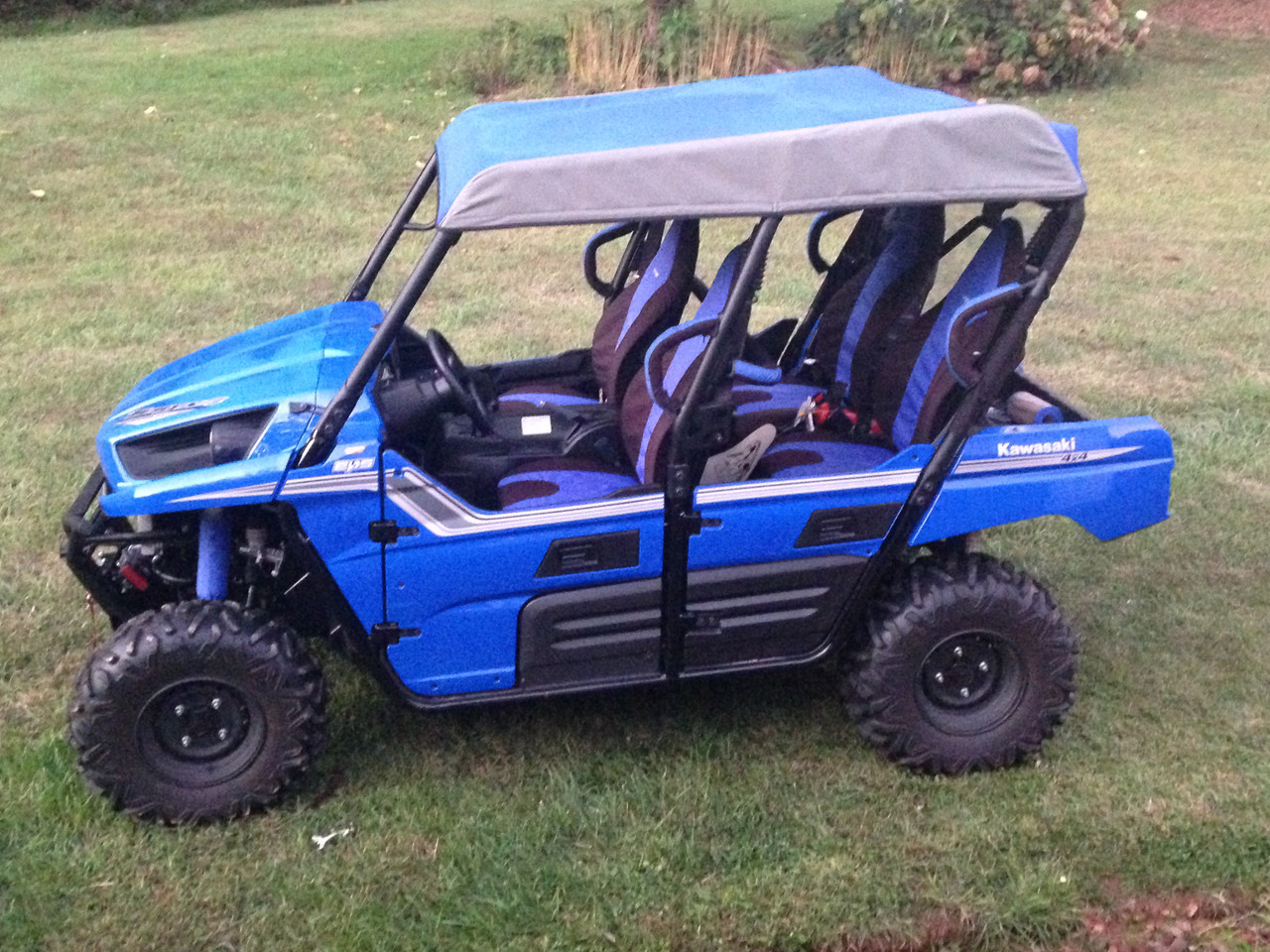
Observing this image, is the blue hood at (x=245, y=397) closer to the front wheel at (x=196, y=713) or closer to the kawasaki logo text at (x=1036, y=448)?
the front wheel at (x=196, y=713)

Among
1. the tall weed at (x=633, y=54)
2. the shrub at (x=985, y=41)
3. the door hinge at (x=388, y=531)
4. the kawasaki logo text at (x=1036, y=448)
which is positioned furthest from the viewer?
the shrub at (x=985, y=41)

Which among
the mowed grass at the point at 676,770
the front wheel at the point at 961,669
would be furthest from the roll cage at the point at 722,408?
the mowed grass at the point at 676,770

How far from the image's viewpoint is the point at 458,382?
3.46m

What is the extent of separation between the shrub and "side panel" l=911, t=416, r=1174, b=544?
955 cm

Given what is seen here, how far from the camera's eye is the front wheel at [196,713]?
3.11m

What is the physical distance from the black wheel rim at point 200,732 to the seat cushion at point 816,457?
146cm

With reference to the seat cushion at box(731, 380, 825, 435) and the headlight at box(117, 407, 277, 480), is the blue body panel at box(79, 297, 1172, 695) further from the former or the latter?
the seat cushion at box(731, 380, 825, 435)

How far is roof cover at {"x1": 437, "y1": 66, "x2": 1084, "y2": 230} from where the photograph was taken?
9.39 feet

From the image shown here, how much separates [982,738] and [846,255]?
1.58 meters

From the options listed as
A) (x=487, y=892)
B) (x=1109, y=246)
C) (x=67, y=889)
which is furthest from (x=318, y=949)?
(x=1109, y=246)

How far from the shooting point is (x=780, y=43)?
43.6ft

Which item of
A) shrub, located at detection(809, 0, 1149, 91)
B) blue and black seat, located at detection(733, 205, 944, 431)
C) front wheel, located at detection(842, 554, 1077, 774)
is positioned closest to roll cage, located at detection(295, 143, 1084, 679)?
front wheel, located at detection(842, 554, 1077, 774)

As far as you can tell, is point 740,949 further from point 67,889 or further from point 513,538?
point 67,889

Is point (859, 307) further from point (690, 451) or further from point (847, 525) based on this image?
point (690, 451)
